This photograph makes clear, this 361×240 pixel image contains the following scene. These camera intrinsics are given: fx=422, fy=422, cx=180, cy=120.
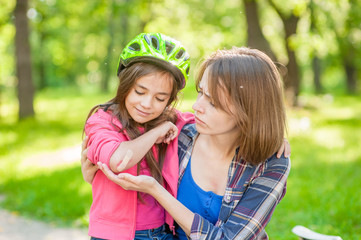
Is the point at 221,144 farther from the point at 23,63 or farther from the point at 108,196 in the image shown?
the point at 23,63

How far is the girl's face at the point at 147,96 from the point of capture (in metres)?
→ 2.46

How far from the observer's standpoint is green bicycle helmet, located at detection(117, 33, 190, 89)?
245 cm

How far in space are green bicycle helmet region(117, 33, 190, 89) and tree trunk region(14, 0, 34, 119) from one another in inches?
388

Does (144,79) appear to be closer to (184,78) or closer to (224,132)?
(184,78)

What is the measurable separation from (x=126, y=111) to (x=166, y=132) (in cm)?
29

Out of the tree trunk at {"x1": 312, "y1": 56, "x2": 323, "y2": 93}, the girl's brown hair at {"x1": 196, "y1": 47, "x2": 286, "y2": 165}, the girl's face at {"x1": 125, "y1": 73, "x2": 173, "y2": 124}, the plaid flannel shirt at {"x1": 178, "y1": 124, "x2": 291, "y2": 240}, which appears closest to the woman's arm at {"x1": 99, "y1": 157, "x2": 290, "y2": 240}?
the plaid flannel shirt at {"x1": 178, "y1": 124, "x2": 291, "y2": 240}

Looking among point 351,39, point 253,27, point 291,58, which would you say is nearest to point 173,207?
point 253,27

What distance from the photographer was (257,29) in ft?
39.3

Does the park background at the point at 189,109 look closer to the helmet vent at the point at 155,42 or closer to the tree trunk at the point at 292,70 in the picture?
the tree trunk at the point at 292,70

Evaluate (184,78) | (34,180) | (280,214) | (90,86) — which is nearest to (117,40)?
(90,86)

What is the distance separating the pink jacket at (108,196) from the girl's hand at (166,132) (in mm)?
192

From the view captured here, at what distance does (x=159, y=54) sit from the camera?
2.46 metres

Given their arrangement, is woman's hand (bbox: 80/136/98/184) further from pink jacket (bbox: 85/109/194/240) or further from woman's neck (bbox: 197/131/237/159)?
woman's neck (bbox: 197/131/237/159)

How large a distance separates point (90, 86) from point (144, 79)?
40.3 m
